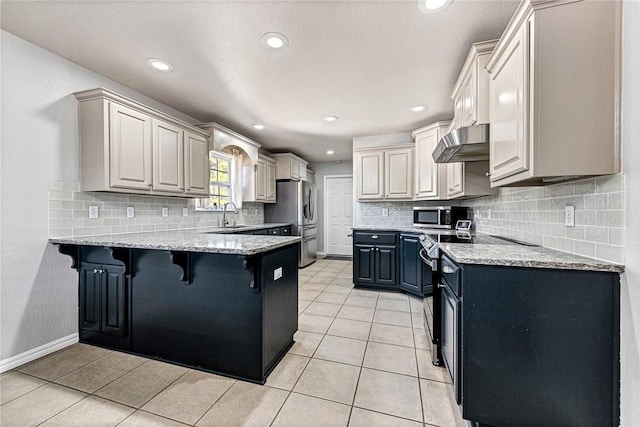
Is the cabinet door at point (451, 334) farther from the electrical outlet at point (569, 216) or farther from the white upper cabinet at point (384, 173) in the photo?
the white upper cabinet at point (384, 173)

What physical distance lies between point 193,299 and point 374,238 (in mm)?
2578

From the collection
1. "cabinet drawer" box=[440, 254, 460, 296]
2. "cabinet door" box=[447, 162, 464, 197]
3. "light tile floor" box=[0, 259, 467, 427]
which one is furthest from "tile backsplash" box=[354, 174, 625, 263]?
"light tile floor" box=[0, 259, 467, 427]

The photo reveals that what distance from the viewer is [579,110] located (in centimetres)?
120

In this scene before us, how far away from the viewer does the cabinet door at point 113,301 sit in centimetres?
218

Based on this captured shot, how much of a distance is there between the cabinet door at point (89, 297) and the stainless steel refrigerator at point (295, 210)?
330 centimetres

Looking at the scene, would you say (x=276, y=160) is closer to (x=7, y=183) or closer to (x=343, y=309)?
(x=343, y=309)

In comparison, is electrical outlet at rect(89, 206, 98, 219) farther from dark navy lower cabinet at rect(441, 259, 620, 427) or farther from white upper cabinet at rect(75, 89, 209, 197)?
dark navy lower cabinet at rect(441, 259, 620, 427)

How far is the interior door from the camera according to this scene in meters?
6.72

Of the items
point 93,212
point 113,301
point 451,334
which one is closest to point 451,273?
point 451,334

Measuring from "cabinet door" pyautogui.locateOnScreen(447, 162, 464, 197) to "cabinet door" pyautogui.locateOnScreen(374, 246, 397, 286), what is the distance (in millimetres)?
1122

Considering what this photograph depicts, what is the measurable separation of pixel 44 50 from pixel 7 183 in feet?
3.70

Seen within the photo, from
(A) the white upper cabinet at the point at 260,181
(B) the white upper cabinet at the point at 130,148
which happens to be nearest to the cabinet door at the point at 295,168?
(A) the white upper cabinet at the point at 260,181

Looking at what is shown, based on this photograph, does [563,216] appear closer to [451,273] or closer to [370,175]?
[451,273]

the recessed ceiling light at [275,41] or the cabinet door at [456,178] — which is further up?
the recessed ceiling light at [275,41]
